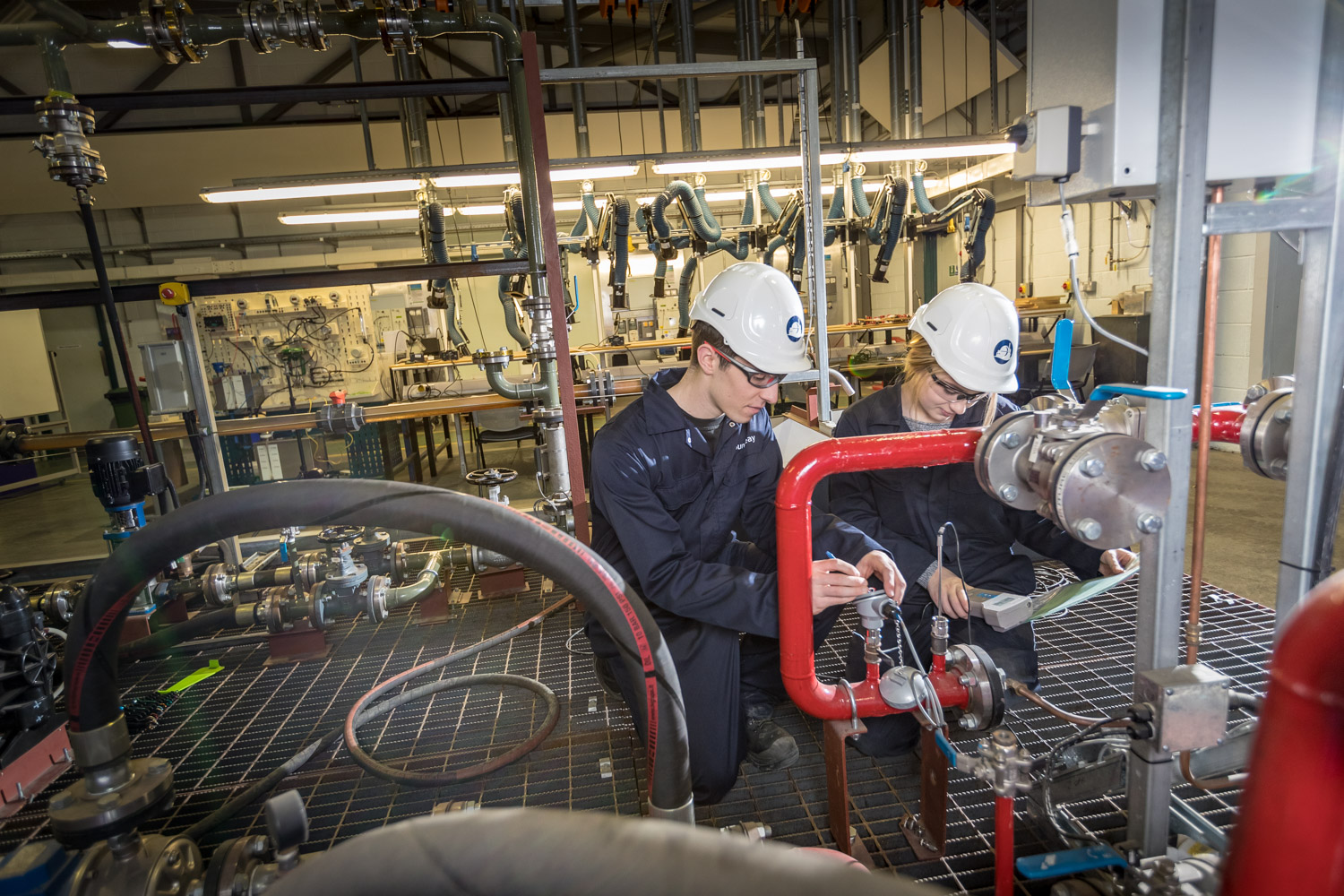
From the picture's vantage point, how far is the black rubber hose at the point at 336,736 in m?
1.61

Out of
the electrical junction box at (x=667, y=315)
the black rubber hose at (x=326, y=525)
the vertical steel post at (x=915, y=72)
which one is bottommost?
the black rubber hose at (x=326, y=525)

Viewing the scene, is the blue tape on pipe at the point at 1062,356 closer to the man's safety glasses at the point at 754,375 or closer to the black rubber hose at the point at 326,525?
the man's safety glasses at the point at 754,375

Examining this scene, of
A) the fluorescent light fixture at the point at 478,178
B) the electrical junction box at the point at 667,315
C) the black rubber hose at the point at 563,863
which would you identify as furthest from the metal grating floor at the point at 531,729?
the electrical junction box at the point at 667,315

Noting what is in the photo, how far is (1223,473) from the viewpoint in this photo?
5.16 m

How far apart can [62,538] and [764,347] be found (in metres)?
6.74

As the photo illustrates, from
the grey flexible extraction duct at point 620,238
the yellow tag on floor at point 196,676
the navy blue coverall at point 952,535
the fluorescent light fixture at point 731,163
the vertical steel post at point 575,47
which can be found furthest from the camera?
the vertical steel post at point 575,47

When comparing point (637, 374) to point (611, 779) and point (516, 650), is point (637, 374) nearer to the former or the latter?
point (516, 650)

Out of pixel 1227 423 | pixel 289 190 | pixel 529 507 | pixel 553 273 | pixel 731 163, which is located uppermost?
pixel 289 190

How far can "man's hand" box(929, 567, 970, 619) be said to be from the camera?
5.94ft

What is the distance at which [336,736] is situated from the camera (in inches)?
83.0

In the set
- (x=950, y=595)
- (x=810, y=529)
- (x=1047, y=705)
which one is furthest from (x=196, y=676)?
(x=1047, y=705)

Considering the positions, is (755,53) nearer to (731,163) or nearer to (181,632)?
(731,163)

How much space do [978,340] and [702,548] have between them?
40.6 inches

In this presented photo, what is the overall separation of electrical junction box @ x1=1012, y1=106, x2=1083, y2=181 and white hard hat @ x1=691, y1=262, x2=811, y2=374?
0.70 meters
